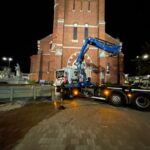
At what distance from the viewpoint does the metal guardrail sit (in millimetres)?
11087

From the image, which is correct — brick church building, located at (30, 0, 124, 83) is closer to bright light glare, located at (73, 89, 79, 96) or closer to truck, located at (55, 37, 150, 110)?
truck, located at (55, 37, 150, 110)

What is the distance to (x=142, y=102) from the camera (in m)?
10.9

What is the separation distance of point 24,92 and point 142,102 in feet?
27.8

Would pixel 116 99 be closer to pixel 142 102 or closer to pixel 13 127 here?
pixel 142 102

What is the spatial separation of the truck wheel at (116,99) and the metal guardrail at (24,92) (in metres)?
4.61

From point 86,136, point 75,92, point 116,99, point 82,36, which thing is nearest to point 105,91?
point 116,99

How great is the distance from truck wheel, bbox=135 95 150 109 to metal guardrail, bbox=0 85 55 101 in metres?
6.35

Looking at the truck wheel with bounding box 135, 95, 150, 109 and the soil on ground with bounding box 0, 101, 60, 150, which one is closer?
the soil on ground with bounding box 0, 101, 60, 150

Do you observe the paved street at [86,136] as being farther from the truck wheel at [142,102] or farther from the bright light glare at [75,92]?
the bright light glare at [75,92]

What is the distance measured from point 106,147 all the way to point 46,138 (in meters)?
1.83

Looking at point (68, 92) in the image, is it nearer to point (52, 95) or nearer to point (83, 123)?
point (52, 95)

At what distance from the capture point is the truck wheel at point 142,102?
10711 millimetres

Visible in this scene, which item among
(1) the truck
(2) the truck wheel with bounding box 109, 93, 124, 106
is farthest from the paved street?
(2) the truck wheel with bounding box 109, 93, 124, 106

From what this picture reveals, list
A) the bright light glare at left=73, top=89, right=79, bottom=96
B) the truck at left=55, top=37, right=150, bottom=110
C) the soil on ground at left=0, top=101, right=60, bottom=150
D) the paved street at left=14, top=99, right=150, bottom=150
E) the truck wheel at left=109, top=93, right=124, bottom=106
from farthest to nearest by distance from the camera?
1. the bright light glare at left=73, top=89, right=79, bottom=96
2. the truck wheel at left=109, top=93, right=124, bottom=106
3. the truck at left=55, top=37, right=150, bottom=110
4. the soil on ground at left=0, top=101, right=60, bottom=150
5. the paved street at left=14, top=99, right=150, bottom=150
